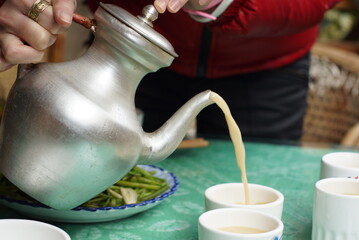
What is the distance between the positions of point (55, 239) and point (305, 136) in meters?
1.77

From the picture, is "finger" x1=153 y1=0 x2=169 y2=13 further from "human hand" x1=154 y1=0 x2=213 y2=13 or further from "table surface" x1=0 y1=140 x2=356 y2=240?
"table surface" x1=0 y1=140 x2=356 y2=240

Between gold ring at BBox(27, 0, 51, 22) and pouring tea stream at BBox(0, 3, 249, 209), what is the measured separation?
60mm

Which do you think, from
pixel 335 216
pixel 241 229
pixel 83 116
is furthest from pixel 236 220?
pixel 83 116

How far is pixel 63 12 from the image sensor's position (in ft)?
2.45

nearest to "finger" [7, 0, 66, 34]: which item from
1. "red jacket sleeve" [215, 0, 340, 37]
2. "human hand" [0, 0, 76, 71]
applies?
"human hand" [0, 0, 76, 71]

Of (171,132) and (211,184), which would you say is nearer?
(171,132)

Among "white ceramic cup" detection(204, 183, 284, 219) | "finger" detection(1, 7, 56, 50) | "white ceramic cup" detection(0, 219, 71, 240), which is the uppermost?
"finger" detection(1, 7, 56, 50)

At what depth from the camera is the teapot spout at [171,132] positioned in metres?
0.81

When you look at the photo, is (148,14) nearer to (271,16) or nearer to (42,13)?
(42,13)

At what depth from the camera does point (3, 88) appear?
3.34 feet

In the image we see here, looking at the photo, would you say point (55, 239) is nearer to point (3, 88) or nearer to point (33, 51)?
point (33, 51)

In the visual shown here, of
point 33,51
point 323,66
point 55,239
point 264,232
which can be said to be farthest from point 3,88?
point 323,66

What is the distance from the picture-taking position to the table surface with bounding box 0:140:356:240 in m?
0.87

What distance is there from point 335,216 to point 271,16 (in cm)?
61
